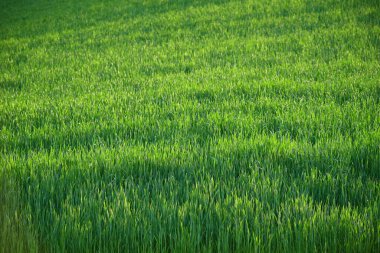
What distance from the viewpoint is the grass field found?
2.28m

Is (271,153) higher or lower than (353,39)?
lower

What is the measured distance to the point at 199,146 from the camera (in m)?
3.60

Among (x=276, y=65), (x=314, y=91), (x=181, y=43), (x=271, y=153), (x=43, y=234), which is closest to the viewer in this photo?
(x=43, y=234)

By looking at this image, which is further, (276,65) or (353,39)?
(353,39)

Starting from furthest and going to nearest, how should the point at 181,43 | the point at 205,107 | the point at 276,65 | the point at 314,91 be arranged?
the point at 181,43 < the point at 276,65 < the point at 314,91 < the point at 205,107

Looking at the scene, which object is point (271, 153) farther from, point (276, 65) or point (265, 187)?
point (276, 65)

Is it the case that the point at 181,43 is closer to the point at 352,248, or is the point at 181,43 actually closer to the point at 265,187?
the point at 265,187

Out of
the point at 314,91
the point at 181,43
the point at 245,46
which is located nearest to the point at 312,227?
the point at 314,91

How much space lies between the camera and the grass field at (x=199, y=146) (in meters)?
2.28

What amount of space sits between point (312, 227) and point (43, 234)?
1.82 metres

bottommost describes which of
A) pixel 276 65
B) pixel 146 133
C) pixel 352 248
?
pixel 352 248

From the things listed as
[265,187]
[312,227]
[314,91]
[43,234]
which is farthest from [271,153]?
[314,91]

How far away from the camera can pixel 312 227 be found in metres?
2.21

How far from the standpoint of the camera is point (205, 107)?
4980mm
